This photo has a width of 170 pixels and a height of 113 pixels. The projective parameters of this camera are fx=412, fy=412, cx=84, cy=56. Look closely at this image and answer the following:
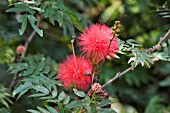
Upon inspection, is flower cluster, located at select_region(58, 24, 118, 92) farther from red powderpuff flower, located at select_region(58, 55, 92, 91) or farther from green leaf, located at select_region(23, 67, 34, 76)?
green leaf, located at select_region(23, 67, 34, 76)

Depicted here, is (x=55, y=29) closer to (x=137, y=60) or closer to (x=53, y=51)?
(x=53, y=51)

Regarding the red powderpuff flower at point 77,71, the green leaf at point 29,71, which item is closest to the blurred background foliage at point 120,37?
the green leaf at point 29,71

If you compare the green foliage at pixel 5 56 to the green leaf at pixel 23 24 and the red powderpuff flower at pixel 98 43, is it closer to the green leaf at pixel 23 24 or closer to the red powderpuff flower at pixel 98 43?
the green leaf at pixel 23 24

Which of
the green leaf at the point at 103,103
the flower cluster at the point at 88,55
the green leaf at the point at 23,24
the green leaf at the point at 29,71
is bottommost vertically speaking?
the green leaf at the point at 103,103

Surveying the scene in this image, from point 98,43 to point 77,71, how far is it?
12cm

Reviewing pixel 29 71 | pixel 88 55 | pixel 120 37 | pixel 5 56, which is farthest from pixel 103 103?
pixel 120 37

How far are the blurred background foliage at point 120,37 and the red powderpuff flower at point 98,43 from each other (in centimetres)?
33

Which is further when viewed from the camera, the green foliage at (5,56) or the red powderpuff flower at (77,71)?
the green foliage at (5,56)

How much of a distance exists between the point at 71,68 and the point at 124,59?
1.30m

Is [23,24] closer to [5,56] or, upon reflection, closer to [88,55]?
[88,55]

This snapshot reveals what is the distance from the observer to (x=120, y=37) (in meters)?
2.29

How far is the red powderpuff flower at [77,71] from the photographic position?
1345 mm

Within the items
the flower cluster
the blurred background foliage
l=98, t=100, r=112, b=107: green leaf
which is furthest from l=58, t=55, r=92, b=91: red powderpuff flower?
the blurred background foliage

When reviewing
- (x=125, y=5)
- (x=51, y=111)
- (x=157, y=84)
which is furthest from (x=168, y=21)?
(x=157, y=84)
